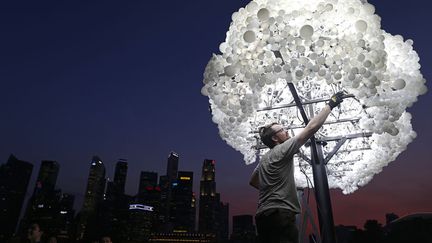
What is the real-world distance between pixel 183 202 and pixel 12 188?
66.7 meters

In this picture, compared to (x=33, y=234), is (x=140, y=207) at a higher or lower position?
higher

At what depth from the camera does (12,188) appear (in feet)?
363

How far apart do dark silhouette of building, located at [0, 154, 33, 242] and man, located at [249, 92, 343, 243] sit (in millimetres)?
121112

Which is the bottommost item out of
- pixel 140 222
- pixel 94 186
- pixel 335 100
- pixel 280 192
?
pixel 280 192

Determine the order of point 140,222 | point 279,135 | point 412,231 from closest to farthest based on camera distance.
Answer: point 279,135
point 412,231
point 140,222

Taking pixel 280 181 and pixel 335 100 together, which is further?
pixel 335 100


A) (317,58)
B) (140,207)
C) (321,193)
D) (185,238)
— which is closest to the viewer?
(317,58)

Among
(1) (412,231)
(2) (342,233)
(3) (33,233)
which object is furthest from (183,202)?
(3) (33,233)

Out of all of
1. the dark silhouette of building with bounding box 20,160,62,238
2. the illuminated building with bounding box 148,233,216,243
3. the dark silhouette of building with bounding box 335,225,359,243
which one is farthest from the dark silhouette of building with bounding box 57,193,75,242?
the dark silhouette of building with bounding box 335,225,359,243

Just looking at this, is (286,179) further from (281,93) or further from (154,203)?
(154,203)

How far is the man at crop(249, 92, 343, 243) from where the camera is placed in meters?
2.07

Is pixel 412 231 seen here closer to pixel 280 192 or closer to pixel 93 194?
pixel 280 192

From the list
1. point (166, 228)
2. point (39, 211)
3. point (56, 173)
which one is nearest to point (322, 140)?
point (39, 211)

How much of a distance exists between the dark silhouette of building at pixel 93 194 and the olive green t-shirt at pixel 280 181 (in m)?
113
